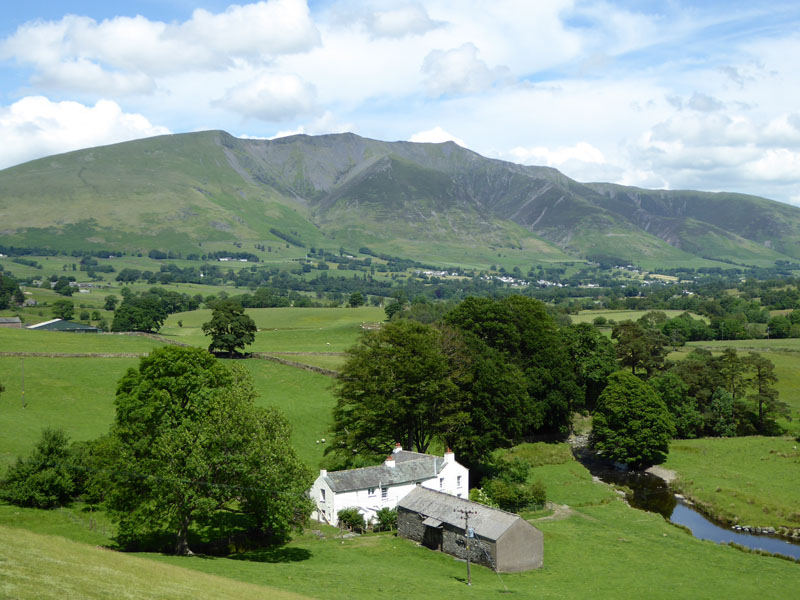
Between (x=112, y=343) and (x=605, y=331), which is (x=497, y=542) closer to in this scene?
(x=112, y=343)

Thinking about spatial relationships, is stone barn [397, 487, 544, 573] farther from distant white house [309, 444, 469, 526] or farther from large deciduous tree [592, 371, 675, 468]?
large deciduous tree [592, 371, 675, 468]

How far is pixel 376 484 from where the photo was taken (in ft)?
150

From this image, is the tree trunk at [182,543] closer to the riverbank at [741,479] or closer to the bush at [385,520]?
the bush at [385,520]

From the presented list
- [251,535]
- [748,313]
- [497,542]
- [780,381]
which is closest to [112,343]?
[251,535]

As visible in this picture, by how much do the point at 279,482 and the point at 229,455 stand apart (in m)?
3.08

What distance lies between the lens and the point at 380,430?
55344 millimetres

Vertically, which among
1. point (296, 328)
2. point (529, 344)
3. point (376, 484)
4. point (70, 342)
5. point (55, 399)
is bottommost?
point (376, 484)

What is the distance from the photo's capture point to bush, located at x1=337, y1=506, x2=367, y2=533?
44.6 m

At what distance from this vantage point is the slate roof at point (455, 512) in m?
39.0

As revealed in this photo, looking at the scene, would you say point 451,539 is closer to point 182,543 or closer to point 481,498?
point 481,498

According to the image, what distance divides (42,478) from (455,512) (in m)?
25.5

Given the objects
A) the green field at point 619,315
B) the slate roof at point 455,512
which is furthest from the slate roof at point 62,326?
the green field at point 619,315

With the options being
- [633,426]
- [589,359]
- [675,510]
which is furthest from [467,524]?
[589,359]

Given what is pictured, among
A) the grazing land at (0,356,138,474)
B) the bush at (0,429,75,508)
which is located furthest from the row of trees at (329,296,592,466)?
the grazing land at (0,356,138,474)
